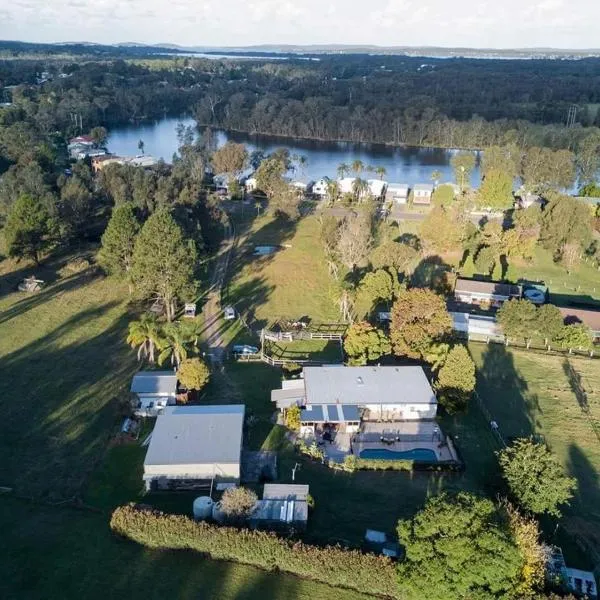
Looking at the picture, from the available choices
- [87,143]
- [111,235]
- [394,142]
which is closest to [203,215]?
[111,235]

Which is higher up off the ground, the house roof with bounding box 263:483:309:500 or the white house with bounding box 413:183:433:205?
the house roof with bounding box 263:483:309:500

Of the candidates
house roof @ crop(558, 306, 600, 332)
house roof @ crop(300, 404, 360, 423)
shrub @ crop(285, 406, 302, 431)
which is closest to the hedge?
shrub @ crop(285, 406, 302, 431)

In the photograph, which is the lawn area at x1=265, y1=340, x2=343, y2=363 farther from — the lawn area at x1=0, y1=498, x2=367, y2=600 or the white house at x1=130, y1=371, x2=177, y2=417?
the lawn area at x1=0, y1=498, x2=367, y2=600

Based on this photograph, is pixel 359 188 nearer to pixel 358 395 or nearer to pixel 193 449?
pixel 358 395

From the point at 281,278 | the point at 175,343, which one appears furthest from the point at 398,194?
the point at 175,343

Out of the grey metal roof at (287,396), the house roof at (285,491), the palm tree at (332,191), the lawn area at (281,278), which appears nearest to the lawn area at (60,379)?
the house roof at (285,491)

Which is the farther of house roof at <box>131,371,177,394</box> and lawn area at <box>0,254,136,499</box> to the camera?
house roof at <box>131,371,177,394</box>
